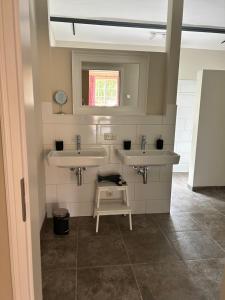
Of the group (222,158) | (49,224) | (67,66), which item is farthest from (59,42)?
(222,158)

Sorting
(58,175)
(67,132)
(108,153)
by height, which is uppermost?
(67,132)

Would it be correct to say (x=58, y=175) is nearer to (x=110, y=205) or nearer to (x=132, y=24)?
(x=110, y=205)

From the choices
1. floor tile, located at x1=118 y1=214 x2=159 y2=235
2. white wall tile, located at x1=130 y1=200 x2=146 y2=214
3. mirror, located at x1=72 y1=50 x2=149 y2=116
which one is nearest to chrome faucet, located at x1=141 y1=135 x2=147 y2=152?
mirror, located at x1=72 y1=50 x2=149 y2=116

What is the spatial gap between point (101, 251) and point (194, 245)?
98 centimetres

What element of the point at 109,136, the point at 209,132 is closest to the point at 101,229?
the point at 109,136

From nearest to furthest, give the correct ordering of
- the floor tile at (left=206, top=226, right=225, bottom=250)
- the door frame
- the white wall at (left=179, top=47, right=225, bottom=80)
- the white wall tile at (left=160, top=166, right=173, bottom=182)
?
the door frame, the floor tile at (left=206, top=226, right=225, bottom=250), the white wall tile at (left=160, top=166, right=173, bottom=182), the white wall at (left=179, top=47, right=225, bottom=80)

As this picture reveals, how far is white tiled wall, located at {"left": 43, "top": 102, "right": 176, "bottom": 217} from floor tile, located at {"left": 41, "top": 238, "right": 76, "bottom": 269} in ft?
1.90

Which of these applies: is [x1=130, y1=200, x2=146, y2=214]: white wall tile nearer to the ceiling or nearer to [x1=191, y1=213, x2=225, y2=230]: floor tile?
[x1=191, y1=213, x2=225, y2=230]: floor tile

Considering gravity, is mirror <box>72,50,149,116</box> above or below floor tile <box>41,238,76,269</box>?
above

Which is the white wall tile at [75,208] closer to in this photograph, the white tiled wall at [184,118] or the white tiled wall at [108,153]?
the white tiled wall at [108,153]

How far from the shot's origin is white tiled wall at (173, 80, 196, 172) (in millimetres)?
4539

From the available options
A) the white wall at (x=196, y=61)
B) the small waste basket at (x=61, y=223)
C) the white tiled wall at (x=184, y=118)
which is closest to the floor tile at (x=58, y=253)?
the small waste basket at (x=61, y=223)

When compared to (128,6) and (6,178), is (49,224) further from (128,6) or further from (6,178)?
(128,6)

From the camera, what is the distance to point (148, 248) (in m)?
2.28
